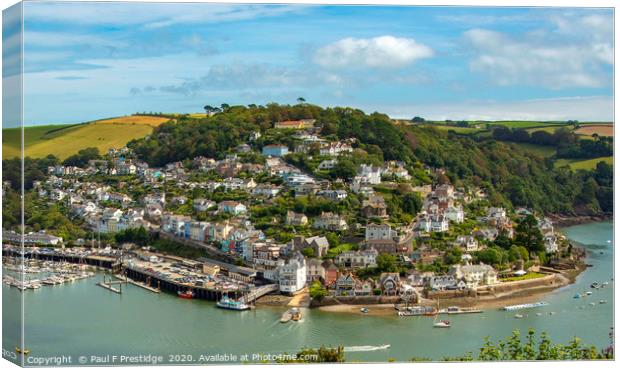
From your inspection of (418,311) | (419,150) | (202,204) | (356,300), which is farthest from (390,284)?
(419,150)

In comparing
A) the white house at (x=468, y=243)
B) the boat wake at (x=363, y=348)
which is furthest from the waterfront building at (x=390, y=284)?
the boat wake at (x=363, y=348)

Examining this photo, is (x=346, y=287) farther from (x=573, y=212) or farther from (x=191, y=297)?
(x=573, y=212)

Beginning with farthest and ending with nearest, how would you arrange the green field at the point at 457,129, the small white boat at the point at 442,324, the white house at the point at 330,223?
the green field at the point at 457,129 → the white house at the point at 330,223 → the small white boat at the point at 442,324

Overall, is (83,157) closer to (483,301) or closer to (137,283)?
(137,283)

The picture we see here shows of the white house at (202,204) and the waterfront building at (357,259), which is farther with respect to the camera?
the white house at (202,204)

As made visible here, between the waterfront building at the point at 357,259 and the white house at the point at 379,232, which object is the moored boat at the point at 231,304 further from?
the white house at the point at 379,232

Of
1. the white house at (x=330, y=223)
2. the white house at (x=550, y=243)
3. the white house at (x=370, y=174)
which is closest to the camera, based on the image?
the white house at (x=330, y=223)

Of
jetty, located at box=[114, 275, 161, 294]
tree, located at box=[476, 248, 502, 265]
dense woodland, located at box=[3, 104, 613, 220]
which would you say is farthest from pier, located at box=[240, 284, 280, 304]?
dense woodland, located at box=[3, 104, 613, 220]
